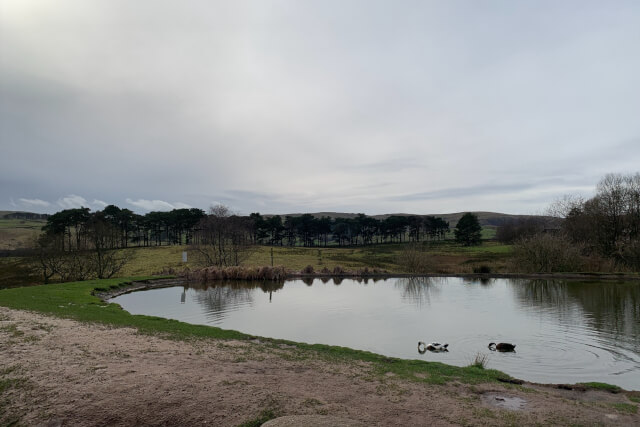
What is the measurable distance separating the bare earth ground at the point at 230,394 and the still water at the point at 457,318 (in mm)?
3491

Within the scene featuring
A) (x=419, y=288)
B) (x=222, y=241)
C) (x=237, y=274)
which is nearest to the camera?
(x=419, y=288)

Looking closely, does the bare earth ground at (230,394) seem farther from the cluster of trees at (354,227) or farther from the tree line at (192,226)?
the cluster of trees at (354,227)

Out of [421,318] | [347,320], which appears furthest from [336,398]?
[421,318]

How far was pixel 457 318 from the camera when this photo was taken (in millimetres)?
18125

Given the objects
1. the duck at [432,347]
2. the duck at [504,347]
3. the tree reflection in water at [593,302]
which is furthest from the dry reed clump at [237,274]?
the duck at [504,347]

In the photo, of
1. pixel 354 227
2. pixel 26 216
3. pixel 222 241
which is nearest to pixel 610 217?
pixel 222 241

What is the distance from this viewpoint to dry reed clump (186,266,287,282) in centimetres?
3725

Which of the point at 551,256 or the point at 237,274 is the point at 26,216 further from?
the point at 551,256

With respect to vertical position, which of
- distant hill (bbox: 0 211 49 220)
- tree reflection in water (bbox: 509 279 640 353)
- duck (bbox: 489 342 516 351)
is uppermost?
distant hill (bbox: 0 211 49 220)

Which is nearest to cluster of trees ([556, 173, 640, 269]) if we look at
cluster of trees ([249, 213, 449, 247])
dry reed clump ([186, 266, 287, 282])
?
dry reed clump ([186, 266, 287, 282])

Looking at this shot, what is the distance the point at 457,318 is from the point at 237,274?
2521 cm

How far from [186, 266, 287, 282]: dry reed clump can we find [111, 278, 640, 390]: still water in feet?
18.4

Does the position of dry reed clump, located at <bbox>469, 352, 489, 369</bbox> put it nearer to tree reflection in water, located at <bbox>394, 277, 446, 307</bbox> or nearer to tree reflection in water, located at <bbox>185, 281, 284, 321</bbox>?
tree reflection in water, located at <bbox>394, 277, 446, 307</bbox>

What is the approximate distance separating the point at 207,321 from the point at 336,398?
12.5m
